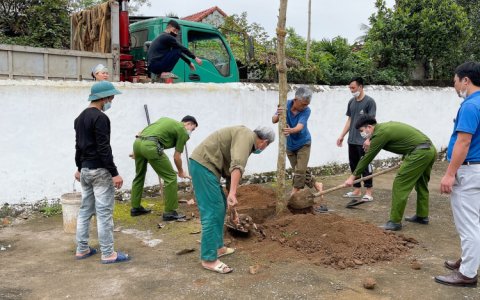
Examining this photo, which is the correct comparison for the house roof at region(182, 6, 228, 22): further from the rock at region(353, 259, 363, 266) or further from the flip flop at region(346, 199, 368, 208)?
the rock at region(353, 259, 363, 266)

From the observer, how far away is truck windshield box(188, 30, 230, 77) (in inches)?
299

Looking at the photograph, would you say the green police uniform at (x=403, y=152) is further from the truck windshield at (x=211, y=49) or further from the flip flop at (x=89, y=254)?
the truck windshield at (x=211, y=49)

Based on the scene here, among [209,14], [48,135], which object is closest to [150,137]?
[48,135]

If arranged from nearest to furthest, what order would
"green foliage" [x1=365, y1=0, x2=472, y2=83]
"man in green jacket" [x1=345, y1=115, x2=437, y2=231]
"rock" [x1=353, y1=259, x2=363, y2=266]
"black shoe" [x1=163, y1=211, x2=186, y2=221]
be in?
"rock" [x1=353, y1=259, x2=363, y2=266] → "man in green jacket" [x1=345, y1=115, x2=437, y2=231] → "black shoe" [x1=163, y1=211, x2=186, y2=221] → "green foliage" [x1=365, y1=0, x2=472, y2=83]

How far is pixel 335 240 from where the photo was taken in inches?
174

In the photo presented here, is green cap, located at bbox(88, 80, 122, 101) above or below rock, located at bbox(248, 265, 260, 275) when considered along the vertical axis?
above

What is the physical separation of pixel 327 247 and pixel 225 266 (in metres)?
1.10

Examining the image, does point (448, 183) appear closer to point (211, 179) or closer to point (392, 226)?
point (392, 226)

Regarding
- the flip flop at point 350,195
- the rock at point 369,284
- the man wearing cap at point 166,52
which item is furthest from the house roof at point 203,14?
the rock at point 369,284

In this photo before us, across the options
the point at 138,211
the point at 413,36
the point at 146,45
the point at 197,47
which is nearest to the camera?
the point at 138,211

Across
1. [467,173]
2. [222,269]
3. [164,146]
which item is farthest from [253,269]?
[164,146]

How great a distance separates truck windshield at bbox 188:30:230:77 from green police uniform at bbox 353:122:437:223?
3.54 m

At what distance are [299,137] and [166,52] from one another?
247cm

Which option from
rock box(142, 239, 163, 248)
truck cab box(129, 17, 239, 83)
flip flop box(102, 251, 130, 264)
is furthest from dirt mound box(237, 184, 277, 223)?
truck cab box(129, 17, 239, 83)
